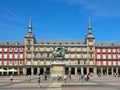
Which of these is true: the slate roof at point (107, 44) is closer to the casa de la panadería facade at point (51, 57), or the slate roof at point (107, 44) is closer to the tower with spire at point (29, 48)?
the casa de la panadería facade at point (51, 57)

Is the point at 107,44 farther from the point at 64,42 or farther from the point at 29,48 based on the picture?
the point at 29,48

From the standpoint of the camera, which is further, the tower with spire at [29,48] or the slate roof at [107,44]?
the slate roof at [107,44]

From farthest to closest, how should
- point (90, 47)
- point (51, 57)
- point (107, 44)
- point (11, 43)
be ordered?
point (107, 44) → point (11, 43) → point (90, 47) → point (51, 57)

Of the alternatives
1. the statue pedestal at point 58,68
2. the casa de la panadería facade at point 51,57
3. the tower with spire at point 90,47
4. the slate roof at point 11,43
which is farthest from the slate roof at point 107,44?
the statue pedestal at point 58,68

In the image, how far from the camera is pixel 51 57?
136875 millimetres

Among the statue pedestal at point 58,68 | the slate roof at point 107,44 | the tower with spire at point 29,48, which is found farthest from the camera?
the slate roof at point 107,44

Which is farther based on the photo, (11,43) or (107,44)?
(107,44)

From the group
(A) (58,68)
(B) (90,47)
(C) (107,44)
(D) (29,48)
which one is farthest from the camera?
(C) (107,44)

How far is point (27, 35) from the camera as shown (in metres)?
138

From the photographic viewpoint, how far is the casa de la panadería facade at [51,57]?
5399 inches

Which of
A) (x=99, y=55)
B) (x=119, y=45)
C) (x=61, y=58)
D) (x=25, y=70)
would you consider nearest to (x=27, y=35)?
(x=25, y=70)

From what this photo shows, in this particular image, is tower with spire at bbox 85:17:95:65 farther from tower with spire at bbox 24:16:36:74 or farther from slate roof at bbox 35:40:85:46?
tower with spire at bbox 24:16:36:74

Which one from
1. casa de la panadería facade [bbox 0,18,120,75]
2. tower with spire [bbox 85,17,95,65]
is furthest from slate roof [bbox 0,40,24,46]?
tower with spire [bbox 85,17,95,65]

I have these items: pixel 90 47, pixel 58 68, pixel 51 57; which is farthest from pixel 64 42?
pixel 58 68
